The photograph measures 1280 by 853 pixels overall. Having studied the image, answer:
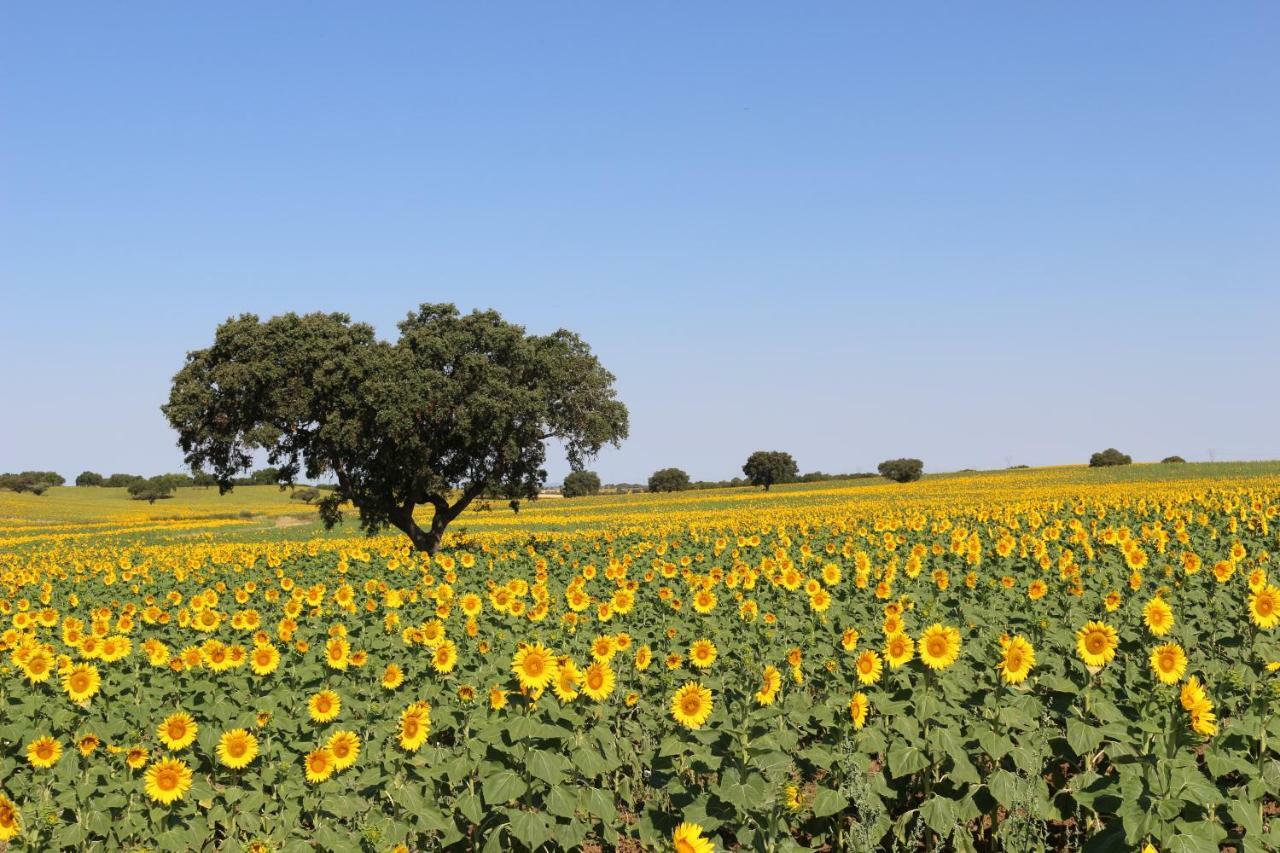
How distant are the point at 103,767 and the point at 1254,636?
10643 mm

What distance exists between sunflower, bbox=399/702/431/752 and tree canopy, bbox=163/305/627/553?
23.1 meters

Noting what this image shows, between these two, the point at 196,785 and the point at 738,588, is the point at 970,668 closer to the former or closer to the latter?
the point at 738,588

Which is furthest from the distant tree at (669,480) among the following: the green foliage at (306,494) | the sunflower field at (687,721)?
the sunflower field at (687,721)

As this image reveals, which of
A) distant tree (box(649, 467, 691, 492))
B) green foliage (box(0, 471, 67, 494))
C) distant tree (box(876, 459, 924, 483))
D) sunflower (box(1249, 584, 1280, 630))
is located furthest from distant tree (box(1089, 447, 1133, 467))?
green foliage (box(0, 471, 67, 494))

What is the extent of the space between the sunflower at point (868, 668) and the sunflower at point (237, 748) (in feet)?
16.7

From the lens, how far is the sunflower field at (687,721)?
6.49 meters

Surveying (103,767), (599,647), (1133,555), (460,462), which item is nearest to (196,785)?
(103,767)

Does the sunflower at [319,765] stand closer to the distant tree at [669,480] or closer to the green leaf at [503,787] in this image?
the green leaf at [503,787]

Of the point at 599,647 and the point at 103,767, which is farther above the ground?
the point at 599,647

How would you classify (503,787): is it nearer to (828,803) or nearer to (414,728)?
(414,728)

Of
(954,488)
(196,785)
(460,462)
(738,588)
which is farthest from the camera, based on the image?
(954,488)

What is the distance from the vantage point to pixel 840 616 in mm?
11594

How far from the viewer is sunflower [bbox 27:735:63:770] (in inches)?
324

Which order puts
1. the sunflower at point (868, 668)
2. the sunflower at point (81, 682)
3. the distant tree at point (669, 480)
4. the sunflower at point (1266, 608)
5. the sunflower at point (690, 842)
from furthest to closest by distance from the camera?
1. the distant tree at point (669, 480)
2. the sunflower at point (81, 682)
3. the sunflower at point (1266, 608)
4. the sunflower at point (868, 668)
5. the sunflower at point (690, 842)
